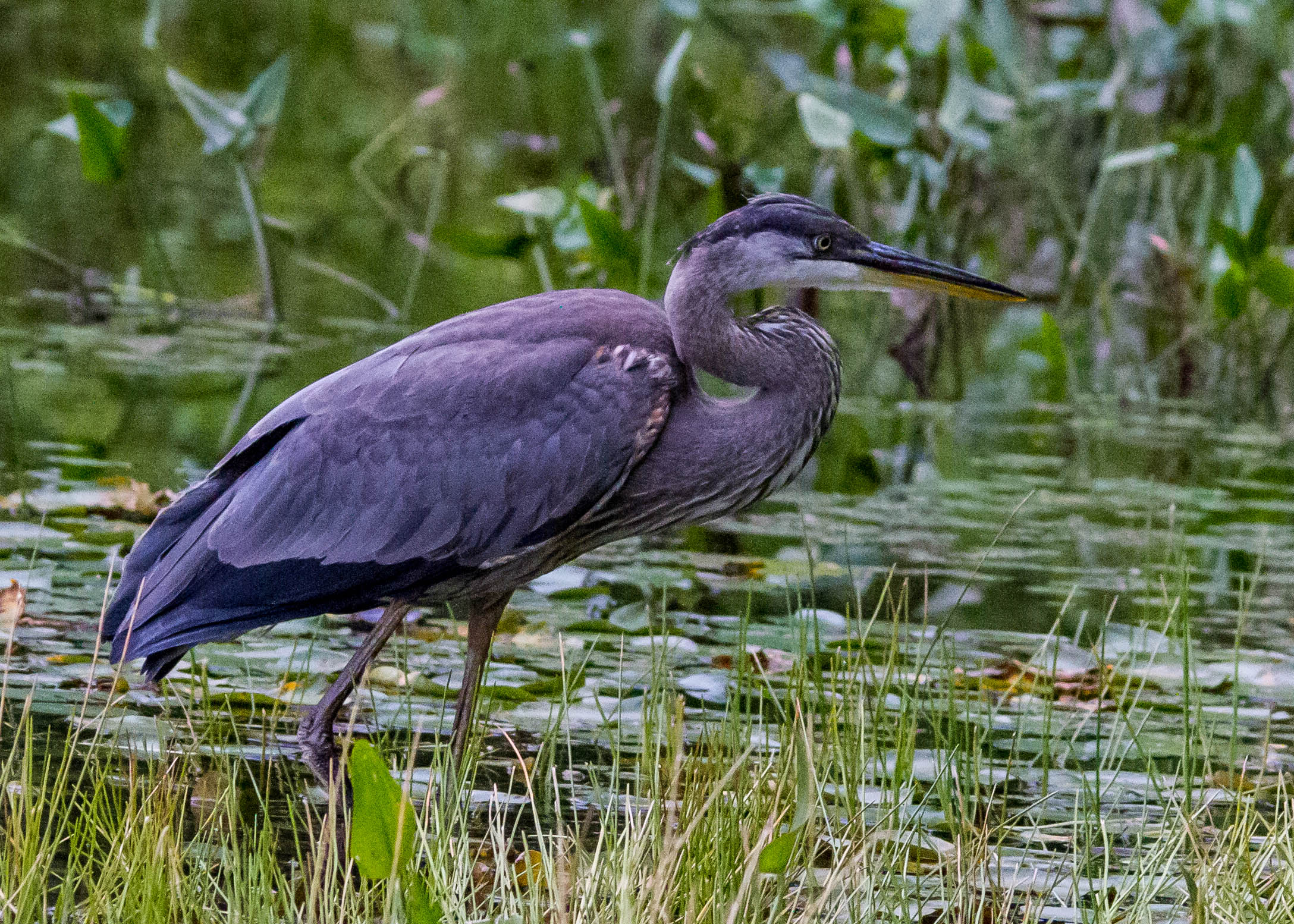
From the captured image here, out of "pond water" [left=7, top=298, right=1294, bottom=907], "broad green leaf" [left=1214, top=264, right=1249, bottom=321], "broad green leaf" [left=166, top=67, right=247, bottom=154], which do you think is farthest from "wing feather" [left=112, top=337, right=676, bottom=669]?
"broad green leaf" [left=1214, top=264, right=1249, bottom=321]

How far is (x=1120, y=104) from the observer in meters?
8.77

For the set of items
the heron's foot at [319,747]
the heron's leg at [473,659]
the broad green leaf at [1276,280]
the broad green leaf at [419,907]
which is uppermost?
the broad green leaf at [1276,280]

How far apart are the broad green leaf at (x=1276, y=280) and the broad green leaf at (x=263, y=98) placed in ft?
12.0

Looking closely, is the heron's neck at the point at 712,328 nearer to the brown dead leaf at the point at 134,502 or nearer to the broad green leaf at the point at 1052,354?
the brown dead leaf at the point at 134,502

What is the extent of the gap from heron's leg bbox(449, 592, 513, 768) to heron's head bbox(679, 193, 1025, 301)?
818 mm

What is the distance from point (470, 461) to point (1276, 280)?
407cm

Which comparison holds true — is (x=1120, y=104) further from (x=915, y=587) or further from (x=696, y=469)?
(x=696, y=469)

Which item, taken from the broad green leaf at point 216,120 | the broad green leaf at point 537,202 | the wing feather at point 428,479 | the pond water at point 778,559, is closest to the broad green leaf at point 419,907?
the pond water at point 778,559

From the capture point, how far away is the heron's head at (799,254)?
4.08m

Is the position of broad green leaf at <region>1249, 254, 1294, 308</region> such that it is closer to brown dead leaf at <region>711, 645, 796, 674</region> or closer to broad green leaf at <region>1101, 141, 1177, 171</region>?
broad green leaf at <region>1101, 141, 1177, 171</region>

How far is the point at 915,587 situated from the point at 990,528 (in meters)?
0.82

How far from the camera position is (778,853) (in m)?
2.82

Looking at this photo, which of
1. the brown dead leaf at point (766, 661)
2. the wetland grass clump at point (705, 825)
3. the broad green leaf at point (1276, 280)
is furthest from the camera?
the broad green leaf at point (1276, 280)

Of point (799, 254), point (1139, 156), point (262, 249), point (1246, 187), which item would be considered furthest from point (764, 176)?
point (799, 254)
